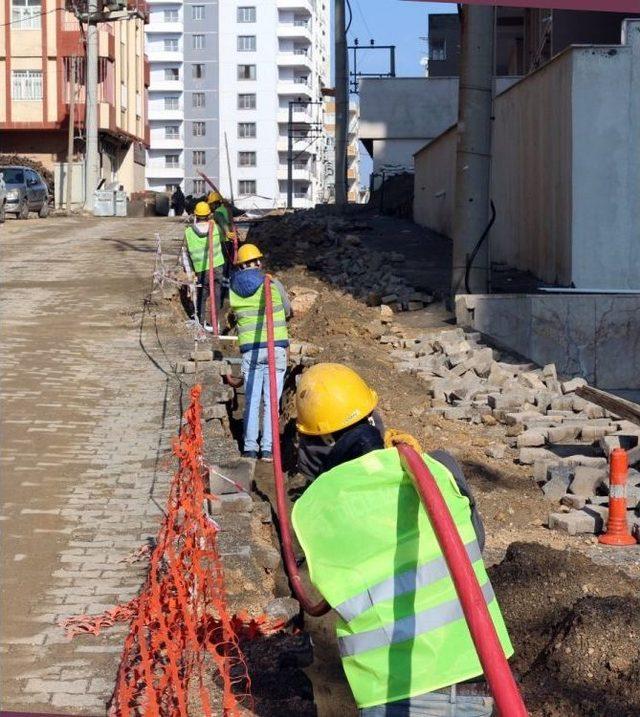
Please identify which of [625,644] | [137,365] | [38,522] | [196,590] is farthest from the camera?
[137,365]

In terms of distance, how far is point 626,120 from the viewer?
50.1 feet

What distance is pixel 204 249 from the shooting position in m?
15.6

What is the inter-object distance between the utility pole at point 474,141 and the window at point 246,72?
76593 millimetres

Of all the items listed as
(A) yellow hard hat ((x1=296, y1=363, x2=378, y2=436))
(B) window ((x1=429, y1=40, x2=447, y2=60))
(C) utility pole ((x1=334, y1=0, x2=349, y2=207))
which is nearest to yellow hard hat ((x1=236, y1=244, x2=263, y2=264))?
(A) yellow hard hat ((x1=296, y1=363, x2=378, y2=436))

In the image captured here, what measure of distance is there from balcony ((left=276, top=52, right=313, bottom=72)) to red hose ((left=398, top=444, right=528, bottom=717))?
295ft

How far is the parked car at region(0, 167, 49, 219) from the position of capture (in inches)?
1266

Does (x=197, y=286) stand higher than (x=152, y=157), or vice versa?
(x=152, y=157)

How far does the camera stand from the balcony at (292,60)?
3543 inches

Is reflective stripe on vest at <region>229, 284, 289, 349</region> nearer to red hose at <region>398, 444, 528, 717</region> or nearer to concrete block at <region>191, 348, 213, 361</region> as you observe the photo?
concrete block at <region>191, 348, 213, 361</region>

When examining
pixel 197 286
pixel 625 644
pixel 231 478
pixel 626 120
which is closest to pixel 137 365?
pixel 197 286

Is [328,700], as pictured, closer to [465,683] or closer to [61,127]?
[465,683]

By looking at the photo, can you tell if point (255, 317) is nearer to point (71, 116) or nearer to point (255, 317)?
point (255, 317)

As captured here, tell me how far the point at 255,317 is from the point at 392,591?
724 cm

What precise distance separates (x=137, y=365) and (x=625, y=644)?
28.2 feet
